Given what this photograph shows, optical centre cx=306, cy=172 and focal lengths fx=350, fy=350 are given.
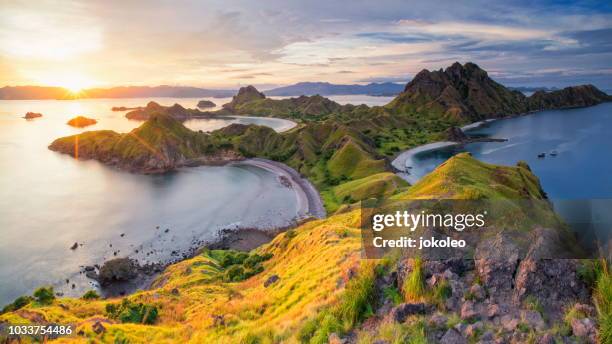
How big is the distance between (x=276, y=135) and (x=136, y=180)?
7243 centimetres

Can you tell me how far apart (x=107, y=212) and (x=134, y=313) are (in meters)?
89.3

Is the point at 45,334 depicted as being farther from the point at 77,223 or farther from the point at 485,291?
the point at 77,223

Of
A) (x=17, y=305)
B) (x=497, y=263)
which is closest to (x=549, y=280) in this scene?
(x=497, y=263)

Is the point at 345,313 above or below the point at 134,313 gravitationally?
above

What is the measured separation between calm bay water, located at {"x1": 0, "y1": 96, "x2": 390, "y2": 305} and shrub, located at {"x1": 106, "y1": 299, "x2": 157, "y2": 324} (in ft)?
130

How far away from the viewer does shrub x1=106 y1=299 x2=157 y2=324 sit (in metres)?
24.8

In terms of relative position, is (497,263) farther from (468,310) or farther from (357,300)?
(357,300)

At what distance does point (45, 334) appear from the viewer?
1925 centimetres

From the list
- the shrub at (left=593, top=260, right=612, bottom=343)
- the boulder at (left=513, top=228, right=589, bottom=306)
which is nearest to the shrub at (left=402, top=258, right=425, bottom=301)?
the boulder at (left=513, top=228, right=589, bottom=306)

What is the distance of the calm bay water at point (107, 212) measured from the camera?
7094cm

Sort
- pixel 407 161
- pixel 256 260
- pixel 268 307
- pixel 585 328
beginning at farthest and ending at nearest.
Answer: pixel 407 161
pixel 256 260
pixel 268 307
pixel 585 328

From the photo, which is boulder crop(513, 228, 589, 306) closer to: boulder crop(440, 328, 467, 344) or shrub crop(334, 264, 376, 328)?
boulder crop(440, 328, 467, 344)

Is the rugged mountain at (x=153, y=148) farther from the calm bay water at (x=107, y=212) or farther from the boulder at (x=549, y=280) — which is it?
the boulder at (x=549, y=280)

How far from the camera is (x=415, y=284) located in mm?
11273
